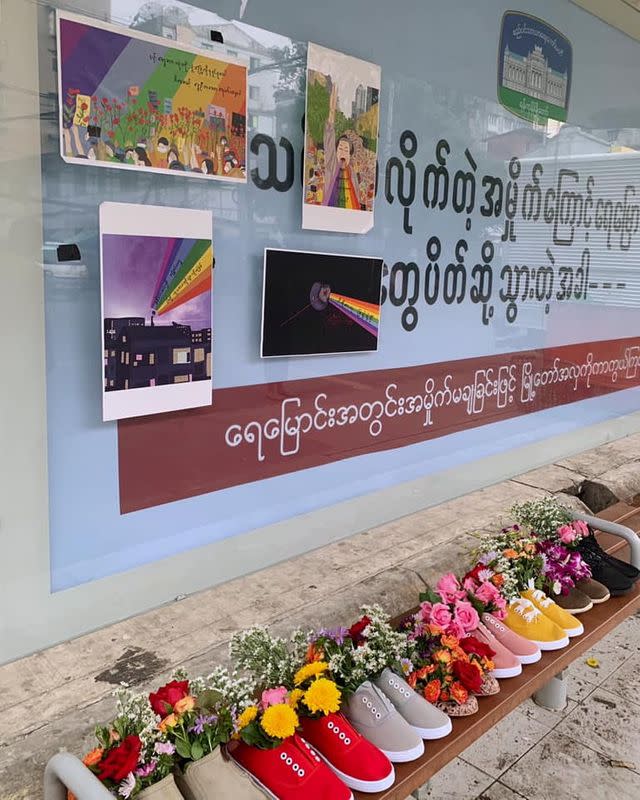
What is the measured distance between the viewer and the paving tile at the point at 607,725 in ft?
7.82

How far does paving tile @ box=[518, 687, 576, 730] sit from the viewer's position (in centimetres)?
252

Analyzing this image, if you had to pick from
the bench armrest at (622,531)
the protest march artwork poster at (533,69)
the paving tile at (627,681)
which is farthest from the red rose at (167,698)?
the protest march artwork poster at (533,69)

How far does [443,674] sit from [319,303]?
1.40m

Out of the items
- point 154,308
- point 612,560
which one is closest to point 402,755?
point 612,560

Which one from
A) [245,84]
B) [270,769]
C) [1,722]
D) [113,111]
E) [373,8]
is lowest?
[1,722]

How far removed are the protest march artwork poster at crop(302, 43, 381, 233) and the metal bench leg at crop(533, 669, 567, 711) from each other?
177 cm

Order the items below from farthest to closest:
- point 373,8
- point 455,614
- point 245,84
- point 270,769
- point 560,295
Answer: point 560,295
point 373,8
point 245,84
point 455,614
point 270,769

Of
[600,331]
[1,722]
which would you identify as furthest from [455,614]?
[600,331]

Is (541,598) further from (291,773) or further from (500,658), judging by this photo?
(291,773)

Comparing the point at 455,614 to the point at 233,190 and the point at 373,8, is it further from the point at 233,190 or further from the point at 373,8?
the point at 373,8

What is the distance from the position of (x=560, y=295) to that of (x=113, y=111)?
8.98 feet

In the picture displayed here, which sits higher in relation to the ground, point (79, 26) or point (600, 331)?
point (79, 26)

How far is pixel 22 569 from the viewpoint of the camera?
2096 mm

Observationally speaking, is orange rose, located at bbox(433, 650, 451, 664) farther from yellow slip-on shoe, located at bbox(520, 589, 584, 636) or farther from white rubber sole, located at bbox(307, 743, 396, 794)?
yellow slip-on shoe, located at bbox(520, 589, 584, 636)
